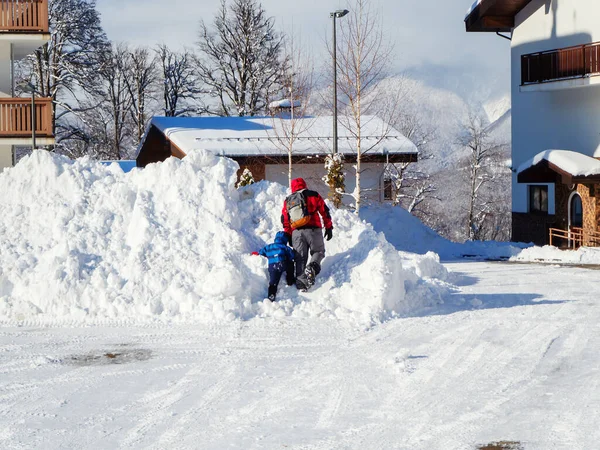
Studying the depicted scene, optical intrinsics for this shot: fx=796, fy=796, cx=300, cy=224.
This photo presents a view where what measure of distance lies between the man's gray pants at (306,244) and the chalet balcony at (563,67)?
1719 centimetres

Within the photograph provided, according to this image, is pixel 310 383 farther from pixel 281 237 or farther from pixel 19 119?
pixel 19 119

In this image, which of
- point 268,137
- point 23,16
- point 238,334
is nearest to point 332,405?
point 238,334

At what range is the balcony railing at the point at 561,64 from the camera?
2514cm

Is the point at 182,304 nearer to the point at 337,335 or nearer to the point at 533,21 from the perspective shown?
the point at 337,335

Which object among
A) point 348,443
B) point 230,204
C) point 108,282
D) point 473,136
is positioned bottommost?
point 348,443

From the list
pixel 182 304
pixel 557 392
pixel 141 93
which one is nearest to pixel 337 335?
pixel 182 304

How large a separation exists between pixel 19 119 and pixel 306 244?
12341mm

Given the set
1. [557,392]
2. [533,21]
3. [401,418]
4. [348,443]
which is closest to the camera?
[348,443]

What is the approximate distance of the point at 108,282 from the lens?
10.6 metres

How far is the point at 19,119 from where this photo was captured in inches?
803

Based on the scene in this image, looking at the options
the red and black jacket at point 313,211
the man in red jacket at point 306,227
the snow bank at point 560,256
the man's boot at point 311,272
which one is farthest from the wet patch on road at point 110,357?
the snow bank at point 560,256

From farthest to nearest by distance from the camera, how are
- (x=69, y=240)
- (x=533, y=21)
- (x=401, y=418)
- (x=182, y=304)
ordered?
(x=533, y=21) < (x=69, y=240) < (x=182, y=304) < (x=401, y=418)

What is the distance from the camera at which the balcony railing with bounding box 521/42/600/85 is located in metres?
25.1

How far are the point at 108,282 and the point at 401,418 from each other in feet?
18.6
